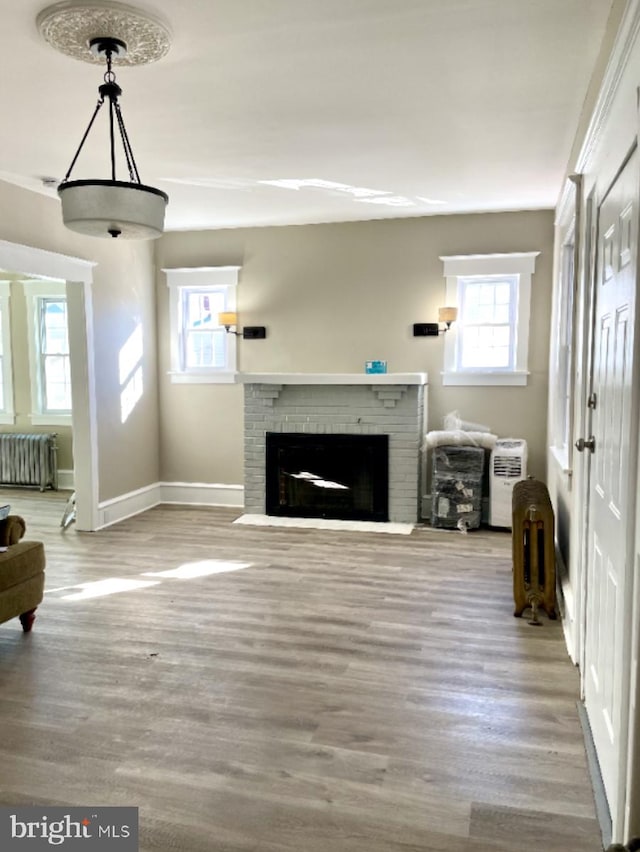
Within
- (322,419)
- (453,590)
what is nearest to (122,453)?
(322,419)

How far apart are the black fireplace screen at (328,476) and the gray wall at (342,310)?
1.99ft

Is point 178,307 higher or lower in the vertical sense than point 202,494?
higher

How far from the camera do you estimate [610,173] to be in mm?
2258

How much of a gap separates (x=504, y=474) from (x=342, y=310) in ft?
6.81

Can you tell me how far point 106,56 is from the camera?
8.70 feet

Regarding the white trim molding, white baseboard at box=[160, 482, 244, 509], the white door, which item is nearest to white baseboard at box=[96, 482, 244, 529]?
white baseboard at box=[160, 482, 244, 509]

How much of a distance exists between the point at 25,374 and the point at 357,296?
405 cm

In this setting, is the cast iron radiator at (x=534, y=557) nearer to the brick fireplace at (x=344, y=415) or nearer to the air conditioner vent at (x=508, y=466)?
the air conditioner vent at (x=508, y=466)

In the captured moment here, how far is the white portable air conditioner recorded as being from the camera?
5379mm

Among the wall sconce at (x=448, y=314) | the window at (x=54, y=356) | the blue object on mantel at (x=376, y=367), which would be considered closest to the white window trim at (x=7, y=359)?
the window at (x=54, y=356)

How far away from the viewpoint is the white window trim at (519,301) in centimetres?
557

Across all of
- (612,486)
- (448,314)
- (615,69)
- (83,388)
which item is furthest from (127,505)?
(615,69)

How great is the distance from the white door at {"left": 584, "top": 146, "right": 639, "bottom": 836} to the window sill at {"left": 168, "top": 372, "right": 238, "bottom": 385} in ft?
14.1

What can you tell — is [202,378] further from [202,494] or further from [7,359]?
[7,359]
